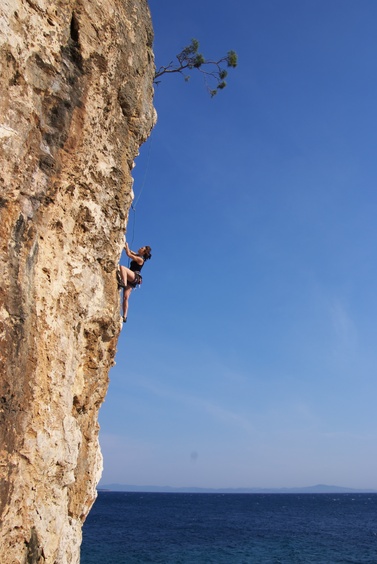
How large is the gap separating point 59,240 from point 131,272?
294cm

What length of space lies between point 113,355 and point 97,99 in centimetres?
486

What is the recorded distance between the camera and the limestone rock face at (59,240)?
6.28 meters

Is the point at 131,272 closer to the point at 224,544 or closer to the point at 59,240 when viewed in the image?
the point at 59,240

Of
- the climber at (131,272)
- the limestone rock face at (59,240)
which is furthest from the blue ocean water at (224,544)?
the limestone rock face at (59,240)

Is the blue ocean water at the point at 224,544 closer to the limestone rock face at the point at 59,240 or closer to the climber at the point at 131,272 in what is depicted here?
the climber at the point at 131,272

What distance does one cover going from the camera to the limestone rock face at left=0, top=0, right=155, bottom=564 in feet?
20.6

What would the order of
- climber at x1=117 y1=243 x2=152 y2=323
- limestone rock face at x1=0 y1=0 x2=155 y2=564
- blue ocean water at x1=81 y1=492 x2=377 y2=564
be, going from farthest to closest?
blue ocean water at x1=81 y1=492 x2=377 y2=564
climber at x1=117 y1=243 x2=152 y2=323
limestone rock face at x1=0 y1=0 x2=155 y2=564

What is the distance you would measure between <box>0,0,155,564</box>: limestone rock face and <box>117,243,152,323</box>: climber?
70 cm

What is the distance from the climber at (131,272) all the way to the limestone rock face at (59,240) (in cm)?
70

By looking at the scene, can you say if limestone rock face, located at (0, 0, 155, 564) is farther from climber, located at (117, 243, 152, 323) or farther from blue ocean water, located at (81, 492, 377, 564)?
blue ocean water, located at (81, 492, 377, 564)

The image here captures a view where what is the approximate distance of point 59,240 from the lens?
7.66 metres

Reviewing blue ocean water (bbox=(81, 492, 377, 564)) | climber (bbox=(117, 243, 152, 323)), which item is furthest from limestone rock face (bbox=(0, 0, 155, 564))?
blue ocean water (bbox=(81, 492, 377, 564))

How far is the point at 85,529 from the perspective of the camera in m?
50.2

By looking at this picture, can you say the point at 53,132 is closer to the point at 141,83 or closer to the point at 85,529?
the point at 141,83
